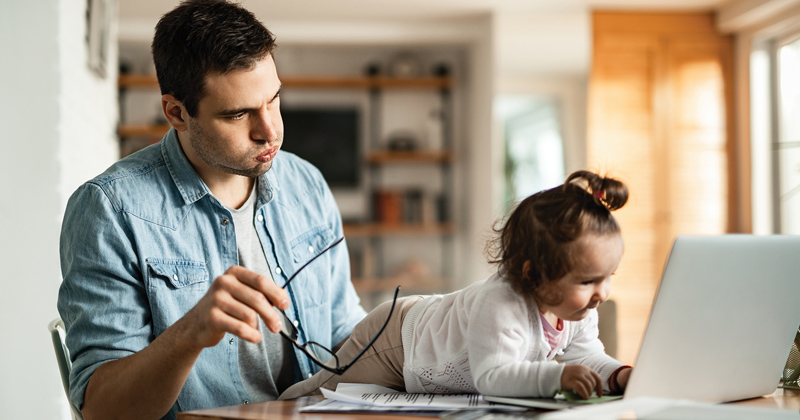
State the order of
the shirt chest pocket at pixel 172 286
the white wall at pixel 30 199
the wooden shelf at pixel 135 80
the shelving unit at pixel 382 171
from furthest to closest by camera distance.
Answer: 1. the shelving unit at pixel 382 171
2. the wooden shelf at pixel 135 80
3. the white wall at pixel 30 199
4. the shirt chest pocket at pixel 172 286

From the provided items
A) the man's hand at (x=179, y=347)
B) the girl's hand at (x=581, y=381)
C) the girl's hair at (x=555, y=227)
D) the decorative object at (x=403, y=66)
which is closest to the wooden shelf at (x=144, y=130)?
the decorative object at (x=403, y=66)

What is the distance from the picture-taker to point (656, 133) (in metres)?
4.98

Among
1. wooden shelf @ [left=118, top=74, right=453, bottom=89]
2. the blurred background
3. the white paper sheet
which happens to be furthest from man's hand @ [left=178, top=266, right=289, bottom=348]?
wooden shelf @ [left=118, top=74, right=453, bottom=89]

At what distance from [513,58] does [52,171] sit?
3733 millimetres

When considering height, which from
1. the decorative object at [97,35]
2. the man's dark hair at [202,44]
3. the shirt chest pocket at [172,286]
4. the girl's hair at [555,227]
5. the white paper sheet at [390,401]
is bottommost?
the white paper sheet at [390,401]

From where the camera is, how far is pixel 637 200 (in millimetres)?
4949

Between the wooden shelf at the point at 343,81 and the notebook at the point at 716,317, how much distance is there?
485 cm

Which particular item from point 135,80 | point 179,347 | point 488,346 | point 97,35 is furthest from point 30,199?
point 135,80

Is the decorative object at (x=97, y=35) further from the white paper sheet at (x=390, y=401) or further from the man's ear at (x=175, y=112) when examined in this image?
the white paper sheet at (x=390, y=401)

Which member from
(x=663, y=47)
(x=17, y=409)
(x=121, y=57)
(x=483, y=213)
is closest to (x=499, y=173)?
(x=483, y=213)

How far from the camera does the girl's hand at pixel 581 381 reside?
2.69 feet

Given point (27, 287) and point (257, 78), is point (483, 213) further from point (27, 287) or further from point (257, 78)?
point (257, 78)

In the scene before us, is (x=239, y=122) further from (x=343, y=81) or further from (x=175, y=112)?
(x=343, y=81)

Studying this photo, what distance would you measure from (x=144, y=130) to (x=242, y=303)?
477 centimetres
